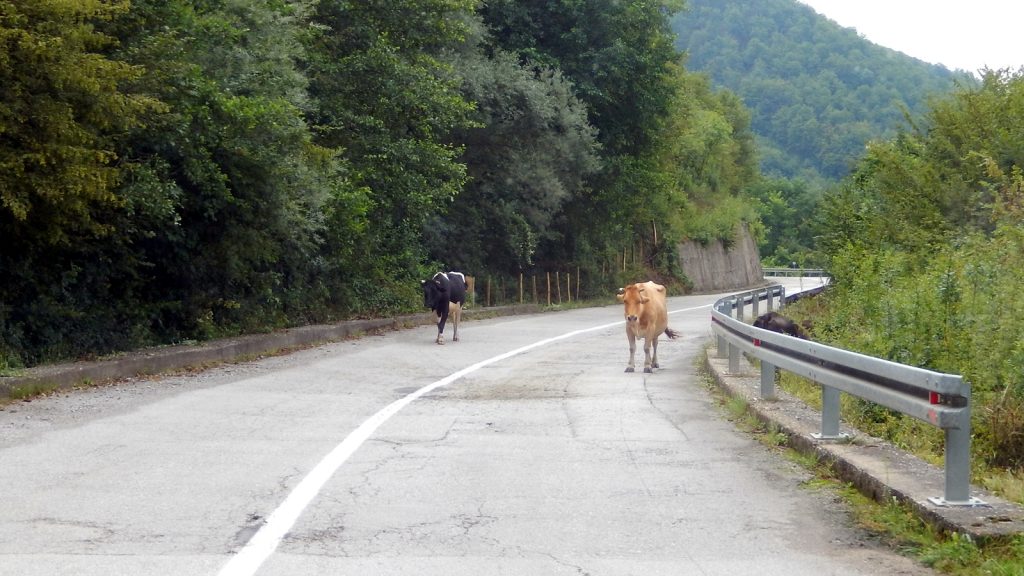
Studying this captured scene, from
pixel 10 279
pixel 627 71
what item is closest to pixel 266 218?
pixel 10 279

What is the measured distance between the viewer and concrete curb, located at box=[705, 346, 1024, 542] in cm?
643

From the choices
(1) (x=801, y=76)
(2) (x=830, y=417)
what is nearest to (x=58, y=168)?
(2) (x=830, y=417)

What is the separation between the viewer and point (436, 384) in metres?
15.5

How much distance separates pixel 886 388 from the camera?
8.05 m

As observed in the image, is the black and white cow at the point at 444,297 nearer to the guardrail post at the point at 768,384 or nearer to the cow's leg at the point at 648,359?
the cow's leg at the point at 648,359

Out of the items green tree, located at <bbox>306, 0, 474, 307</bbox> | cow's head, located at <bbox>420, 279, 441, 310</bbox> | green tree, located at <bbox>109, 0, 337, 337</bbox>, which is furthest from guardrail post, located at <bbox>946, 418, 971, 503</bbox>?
green tree, located at <bbox>306, 0, 474, 307</bbox>

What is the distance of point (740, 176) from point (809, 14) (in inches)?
3298

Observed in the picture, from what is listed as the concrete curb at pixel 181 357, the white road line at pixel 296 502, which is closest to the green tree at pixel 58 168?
the concrete curb at pixel 181 357

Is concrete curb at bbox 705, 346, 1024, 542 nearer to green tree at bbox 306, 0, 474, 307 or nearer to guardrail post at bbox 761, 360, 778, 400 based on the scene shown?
guardrail post at bbox 761, 360, 778, 400

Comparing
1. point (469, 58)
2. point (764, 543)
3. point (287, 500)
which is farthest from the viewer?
point (469, 58)

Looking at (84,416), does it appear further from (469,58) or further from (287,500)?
(469,58)

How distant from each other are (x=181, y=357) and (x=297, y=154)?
16.4 feet

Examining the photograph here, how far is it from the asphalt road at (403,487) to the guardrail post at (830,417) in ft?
1.65

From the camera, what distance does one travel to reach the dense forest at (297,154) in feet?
47.9
